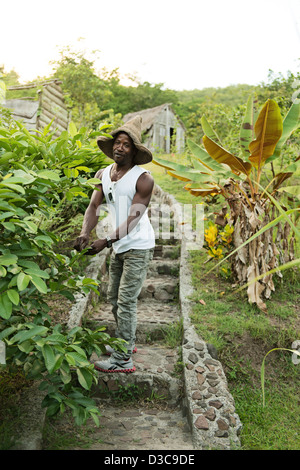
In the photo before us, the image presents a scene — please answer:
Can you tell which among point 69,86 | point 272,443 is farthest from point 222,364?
point 69,86

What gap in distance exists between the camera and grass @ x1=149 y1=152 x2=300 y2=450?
3.12 meters

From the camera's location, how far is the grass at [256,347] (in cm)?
312

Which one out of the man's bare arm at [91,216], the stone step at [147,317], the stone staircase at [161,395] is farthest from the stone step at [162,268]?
the man's bare arm at [91,216]

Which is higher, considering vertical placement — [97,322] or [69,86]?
[69,86]

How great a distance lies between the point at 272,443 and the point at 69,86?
14394 millimetres

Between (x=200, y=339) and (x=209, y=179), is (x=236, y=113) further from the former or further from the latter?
(x=200, y=339)

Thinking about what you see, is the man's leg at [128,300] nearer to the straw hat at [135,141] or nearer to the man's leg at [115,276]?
the man's leg at [115,276]

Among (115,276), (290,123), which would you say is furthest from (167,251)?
(290,123)

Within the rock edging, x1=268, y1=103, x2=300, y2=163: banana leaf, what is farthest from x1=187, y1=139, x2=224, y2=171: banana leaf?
the rock edging

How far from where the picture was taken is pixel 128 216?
3338mm

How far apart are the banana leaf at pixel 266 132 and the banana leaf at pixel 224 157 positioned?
0.16 meters

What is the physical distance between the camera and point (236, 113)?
8.50 metres

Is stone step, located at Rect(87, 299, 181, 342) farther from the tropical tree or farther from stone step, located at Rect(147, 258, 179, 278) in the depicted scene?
the tropical tree

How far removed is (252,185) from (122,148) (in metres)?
1.75
